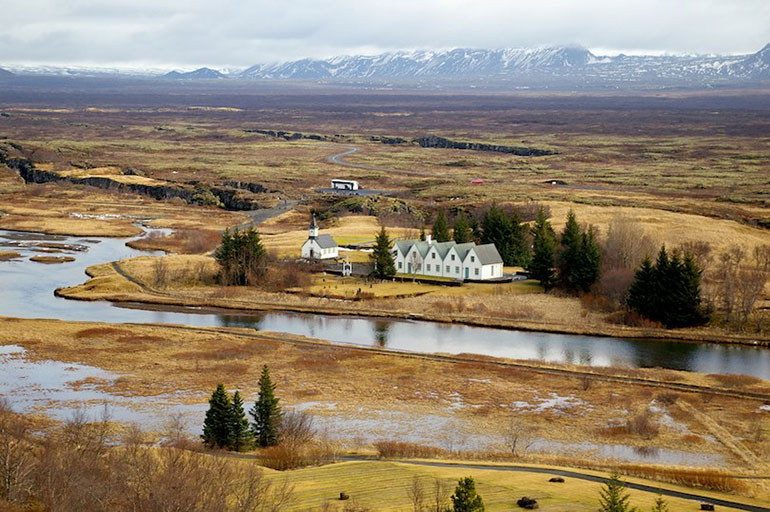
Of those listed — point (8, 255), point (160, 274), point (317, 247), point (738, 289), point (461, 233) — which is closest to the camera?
point (738, 289)

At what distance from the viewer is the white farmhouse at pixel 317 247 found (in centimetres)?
8812

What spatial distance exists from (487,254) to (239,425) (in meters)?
44.5

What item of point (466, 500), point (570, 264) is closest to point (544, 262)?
point (570, 264)

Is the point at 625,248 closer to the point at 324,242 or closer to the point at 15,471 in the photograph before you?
the point at 324,242

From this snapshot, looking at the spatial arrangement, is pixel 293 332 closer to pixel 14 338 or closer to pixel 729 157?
pixel 14 338

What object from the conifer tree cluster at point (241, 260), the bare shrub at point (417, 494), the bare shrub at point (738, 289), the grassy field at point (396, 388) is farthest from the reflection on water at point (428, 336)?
the bare shrub at point (417, 494)

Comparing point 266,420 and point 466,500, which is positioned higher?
point 466,500

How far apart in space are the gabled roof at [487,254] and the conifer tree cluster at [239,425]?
42103 millimetres

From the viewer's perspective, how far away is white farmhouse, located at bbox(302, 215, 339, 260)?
88.1 m

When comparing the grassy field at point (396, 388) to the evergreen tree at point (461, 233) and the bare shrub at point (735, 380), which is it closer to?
the bare shrub at point (735, 380)

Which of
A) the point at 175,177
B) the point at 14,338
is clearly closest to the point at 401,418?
the point at 14,338

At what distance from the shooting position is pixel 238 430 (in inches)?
1555

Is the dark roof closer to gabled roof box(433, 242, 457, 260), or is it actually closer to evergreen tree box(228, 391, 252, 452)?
gabled roof box(433, 242, 457, 260)

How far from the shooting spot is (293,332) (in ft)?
220
